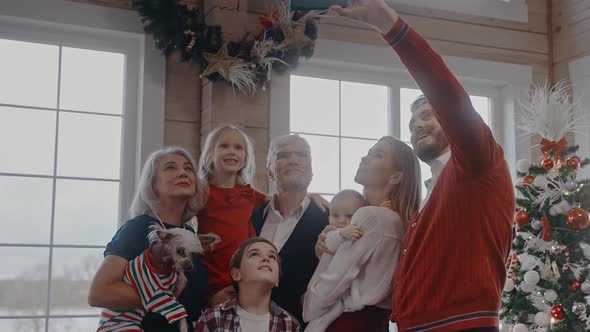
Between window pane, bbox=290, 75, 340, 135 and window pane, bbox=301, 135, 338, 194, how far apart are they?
6 cm

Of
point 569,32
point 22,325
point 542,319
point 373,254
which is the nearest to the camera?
point 373,254

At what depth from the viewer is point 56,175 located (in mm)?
3738

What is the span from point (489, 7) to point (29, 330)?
123 inches

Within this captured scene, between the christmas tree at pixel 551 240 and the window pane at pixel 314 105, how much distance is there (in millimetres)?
1066

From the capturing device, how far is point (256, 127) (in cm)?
398

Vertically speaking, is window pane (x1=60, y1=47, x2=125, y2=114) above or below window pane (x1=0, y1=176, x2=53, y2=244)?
above

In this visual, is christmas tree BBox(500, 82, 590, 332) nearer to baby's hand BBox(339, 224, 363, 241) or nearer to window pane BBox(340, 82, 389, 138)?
window pane BBox(340, 82, 389, 138)

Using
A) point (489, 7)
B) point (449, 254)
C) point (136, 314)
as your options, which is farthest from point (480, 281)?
point (489, 7)

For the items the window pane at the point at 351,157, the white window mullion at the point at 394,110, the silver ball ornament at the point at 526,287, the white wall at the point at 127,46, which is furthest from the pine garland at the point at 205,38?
the silver ball ornament at the point at 526,287

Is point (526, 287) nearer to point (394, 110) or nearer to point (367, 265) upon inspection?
point (394, 110)

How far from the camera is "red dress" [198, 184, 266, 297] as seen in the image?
2.62 meters

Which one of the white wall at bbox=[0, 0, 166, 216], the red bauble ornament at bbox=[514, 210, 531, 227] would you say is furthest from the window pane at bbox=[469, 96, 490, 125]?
the white wall at bbox=[0, 0, 166, 216]

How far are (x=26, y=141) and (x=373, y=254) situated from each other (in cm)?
211

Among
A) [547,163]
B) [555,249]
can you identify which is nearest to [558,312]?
[555,249]
